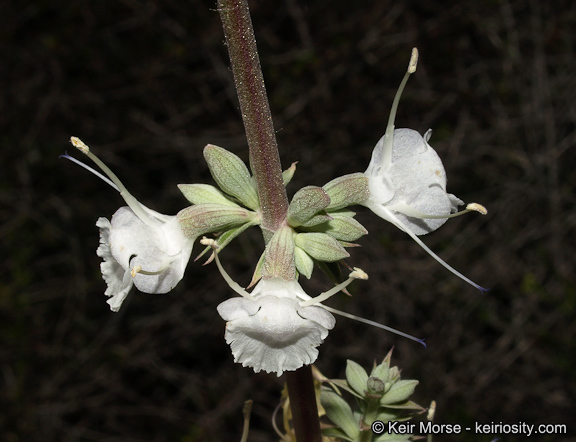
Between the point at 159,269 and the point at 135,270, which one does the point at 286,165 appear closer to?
the point at 159,269

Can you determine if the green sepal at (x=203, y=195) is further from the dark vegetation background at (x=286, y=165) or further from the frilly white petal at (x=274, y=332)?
the dark vegetation background at (x=286, y=165)

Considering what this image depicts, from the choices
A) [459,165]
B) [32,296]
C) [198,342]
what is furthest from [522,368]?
[32,296]

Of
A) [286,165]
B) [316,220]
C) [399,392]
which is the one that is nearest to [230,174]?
[316,220]

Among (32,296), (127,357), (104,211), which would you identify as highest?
(104,211)

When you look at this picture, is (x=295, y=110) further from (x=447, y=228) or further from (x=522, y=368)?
(x=522, y=368)

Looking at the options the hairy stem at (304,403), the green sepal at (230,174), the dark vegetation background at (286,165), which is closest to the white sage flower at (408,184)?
the green sepal at (230,174)

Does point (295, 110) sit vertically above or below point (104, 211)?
above

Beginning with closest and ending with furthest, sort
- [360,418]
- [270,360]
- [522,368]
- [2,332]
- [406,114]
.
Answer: [270,360], [360,418], [2,332], [522,368], [406,114]
